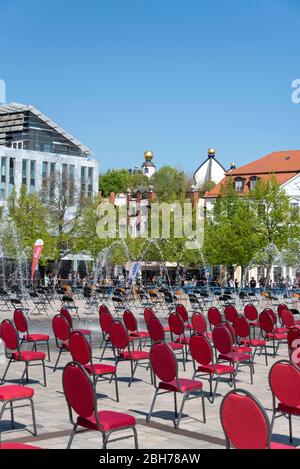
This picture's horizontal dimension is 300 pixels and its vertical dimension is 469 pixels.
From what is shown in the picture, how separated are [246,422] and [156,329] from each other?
284 inches

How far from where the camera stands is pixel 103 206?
57.0m

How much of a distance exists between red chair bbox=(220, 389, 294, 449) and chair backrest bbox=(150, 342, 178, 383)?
2.68 metres

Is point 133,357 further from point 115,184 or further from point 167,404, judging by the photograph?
point 115,184

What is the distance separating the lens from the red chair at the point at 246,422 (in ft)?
16.4

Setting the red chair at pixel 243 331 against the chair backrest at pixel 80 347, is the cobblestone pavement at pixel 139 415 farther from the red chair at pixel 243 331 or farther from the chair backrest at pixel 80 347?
the chair backrest at pixel 80 347

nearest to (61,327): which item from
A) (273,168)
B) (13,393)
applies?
(13,393)

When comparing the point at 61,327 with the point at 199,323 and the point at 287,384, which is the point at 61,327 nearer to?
the point at 199,323

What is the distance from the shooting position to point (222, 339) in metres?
10.6

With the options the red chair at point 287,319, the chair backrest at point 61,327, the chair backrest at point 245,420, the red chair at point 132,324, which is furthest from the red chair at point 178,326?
the chair backrest at point 245,420

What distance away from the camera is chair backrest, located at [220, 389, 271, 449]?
5.00 m

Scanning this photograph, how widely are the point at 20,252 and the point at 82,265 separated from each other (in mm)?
20413

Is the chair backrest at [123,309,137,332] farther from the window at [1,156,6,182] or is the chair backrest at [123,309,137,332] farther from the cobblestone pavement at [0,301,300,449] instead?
the window at [1,156,6,182]

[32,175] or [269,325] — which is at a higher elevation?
[32,175]
